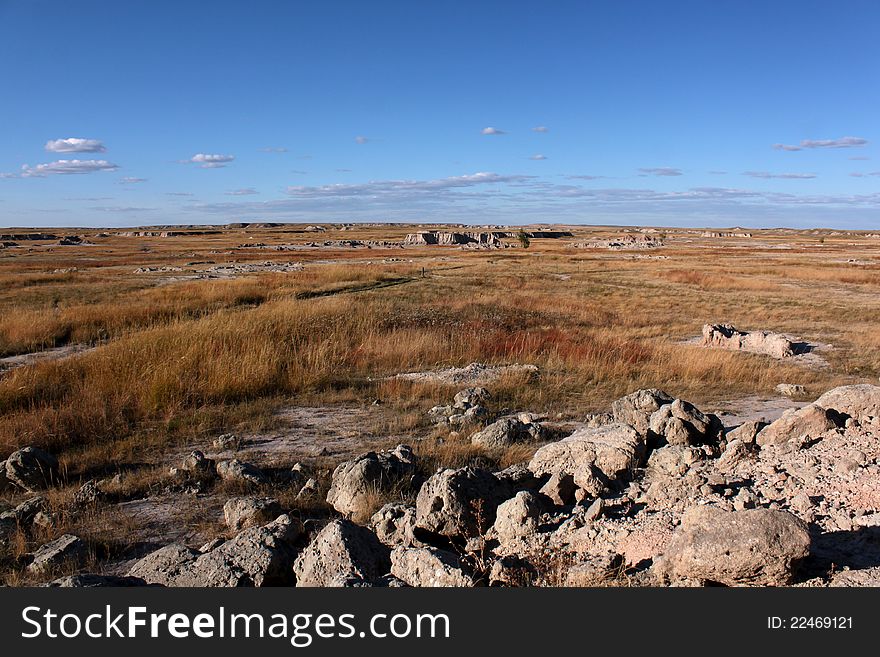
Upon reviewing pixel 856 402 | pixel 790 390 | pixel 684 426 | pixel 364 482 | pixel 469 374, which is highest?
pixel 856 402

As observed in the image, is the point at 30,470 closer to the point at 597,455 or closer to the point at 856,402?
the point at 597,455

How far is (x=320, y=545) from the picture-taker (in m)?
3.38

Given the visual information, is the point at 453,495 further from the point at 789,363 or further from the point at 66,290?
the point at 66,290

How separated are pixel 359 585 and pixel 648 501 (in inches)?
82.6

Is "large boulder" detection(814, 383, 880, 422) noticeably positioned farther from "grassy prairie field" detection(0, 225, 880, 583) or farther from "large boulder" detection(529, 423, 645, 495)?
"grassy prairie field" detection(0, 225, 880, 583)

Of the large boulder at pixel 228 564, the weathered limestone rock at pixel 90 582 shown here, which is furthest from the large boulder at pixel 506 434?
the weathered limestone rock at pixel 90 582

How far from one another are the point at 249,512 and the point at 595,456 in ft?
9.14

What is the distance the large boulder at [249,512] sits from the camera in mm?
4250

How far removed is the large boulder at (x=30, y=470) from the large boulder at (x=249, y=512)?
195cm

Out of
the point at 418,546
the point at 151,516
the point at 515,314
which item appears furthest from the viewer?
the point at 515,314

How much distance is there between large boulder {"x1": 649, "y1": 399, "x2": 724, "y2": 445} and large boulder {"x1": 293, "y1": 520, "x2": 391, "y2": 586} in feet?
9.39

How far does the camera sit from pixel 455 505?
3836mm

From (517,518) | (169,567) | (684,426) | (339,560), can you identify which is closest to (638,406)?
(684,426)

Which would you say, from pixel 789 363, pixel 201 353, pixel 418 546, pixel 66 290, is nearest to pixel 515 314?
pixel 789 363
